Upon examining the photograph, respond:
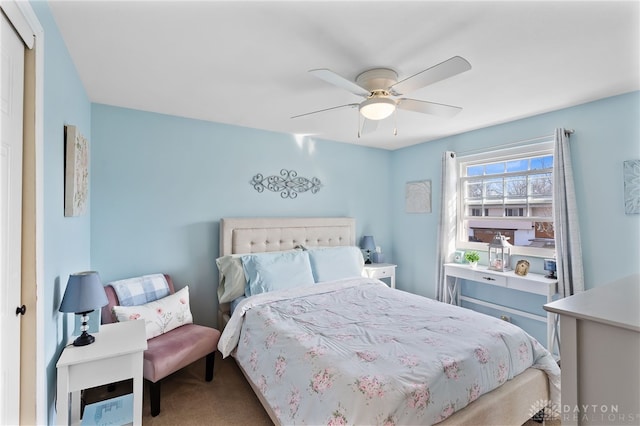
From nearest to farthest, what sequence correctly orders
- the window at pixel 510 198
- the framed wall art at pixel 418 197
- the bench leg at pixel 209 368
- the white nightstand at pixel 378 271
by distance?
the bench leg at pixel 209 368
the window at pixel 510 198
the white nightstand at pixel 378 271
the framed wall art at pixel 418 197

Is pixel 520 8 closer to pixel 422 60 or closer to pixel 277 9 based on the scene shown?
pixel 422 60

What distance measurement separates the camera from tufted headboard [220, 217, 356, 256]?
3.17 metres

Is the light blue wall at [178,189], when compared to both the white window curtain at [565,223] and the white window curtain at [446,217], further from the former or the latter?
the white window curtain at [565,223]

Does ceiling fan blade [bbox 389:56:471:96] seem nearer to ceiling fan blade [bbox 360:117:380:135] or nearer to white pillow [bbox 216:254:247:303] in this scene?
ceiling fan blade [bbox 360:117:380:135]

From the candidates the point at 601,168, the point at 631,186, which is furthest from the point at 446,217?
the point at 631,186

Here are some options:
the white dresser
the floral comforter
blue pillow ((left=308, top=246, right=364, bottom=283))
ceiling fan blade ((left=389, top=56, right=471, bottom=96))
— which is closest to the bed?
the floral comforter

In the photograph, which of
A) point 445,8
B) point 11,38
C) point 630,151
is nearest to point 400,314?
point 445,8

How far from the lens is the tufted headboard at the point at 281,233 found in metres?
3.17

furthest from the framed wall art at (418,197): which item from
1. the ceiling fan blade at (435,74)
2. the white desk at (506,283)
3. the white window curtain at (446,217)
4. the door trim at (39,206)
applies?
the door trim at (39,206)

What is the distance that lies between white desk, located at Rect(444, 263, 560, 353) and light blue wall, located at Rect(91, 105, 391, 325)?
71.8 inches

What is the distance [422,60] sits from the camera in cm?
192

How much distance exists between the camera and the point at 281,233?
3.50 meters

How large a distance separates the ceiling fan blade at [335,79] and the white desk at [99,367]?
1.87 m

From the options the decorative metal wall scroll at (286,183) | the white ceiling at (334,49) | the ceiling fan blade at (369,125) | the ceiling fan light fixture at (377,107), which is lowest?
the decorative metal wall scroll at (286,183)
